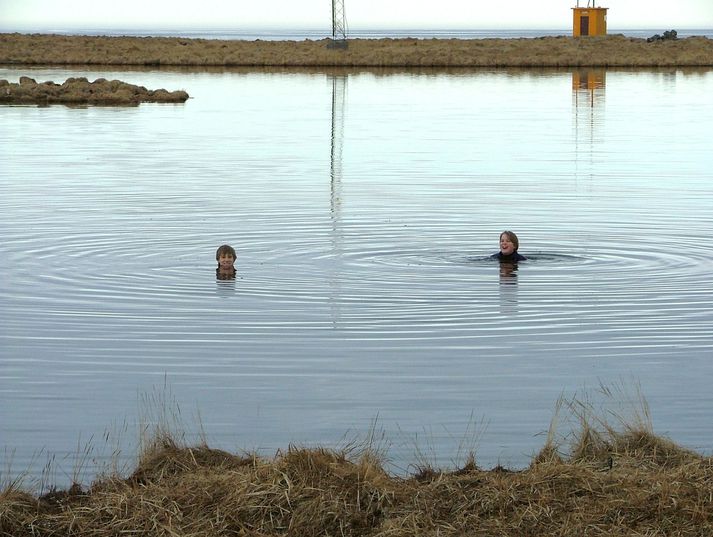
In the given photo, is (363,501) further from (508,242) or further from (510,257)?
(510,257)

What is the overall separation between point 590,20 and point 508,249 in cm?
10203

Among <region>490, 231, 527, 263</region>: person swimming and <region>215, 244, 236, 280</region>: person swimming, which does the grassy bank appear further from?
<region>215, 244, 236, 280</region>: person swimming

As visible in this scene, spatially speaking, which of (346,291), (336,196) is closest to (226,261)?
(346,291)

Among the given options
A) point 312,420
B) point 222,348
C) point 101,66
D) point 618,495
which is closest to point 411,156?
point 222,348

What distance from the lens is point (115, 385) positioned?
11203 mm

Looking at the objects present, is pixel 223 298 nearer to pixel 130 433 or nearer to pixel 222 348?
pixel 222 348

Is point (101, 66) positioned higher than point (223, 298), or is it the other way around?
point (101, 66)

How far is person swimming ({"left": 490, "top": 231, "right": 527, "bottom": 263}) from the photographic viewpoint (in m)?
16.6

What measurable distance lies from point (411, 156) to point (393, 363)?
20.3 m

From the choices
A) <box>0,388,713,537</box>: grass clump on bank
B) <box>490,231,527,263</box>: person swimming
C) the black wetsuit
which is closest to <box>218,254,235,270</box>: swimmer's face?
<box>490,231,527,263</box>: person swimming

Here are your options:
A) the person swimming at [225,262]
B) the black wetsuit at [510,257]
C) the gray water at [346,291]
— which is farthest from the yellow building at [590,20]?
the person swimming at [225,262]

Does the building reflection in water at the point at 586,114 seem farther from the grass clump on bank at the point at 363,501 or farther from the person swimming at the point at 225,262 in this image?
the grass clump on bank at the point at 363,501

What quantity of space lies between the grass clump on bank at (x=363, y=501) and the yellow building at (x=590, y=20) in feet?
363

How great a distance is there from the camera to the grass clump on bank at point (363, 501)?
286 inches
